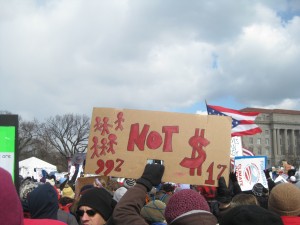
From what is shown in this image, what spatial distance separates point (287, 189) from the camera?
10.8ft

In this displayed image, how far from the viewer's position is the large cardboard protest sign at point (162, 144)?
4133 mm

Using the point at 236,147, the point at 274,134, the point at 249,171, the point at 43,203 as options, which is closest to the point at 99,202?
the point at 43,203

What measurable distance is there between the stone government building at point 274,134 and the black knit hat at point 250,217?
122m

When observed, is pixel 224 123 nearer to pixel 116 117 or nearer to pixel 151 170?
pixel 116 117

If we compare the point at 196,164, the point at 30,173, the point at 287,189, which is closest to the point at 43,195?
the point at 196,164

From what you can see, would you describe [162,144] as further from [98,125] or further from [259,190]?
[259,190]

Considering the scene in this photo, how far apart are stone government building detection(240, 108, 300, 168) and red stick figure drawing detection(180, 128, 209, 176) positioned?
119861 millimetres

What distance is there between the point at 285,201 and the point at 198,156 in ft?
3.76

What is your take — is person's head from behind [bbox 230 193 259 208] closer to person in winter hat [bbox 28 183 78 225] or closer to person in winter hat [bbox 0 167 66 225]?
person in winter hat [bbox 28 183 78 225]

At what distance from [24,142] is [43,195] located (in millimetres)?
78374

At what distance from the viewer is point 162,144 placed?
14.0ft

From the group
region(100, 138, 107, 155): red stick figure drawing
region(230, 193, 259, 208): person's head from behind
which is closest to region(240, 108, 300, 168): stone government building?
region(230, 193, 259, 208): person's head from behind

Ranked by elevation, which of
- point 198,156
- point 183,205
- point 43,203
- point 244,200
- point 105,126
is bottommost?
point 244,200

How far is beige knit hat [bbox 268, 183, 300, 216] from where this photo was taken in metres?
3.22
